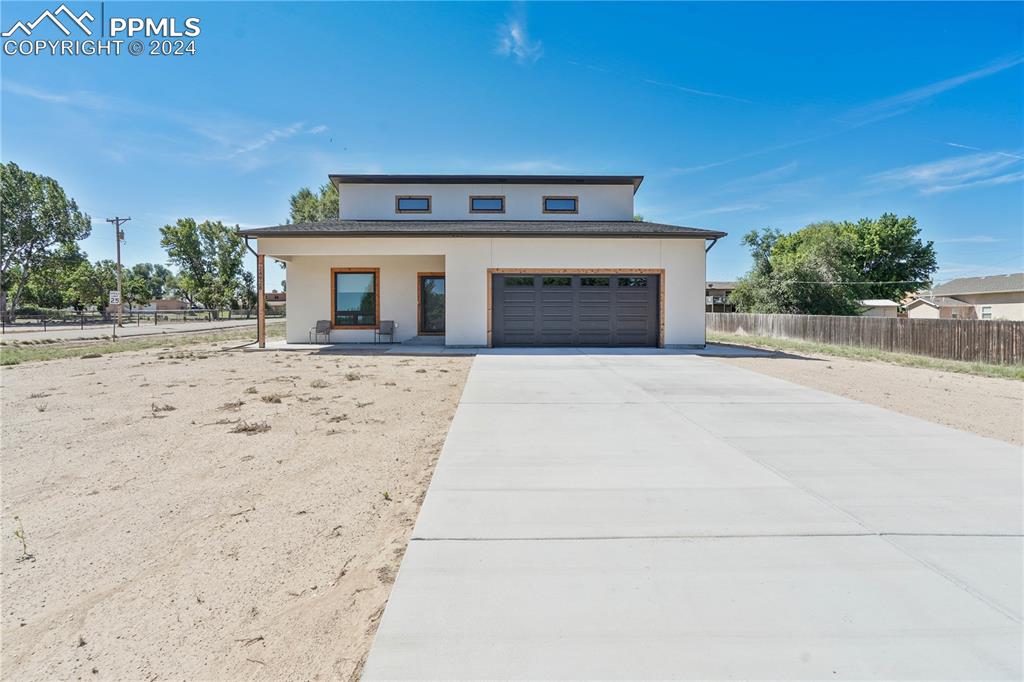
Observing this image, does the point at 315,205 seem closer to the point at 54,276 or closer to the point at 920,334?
the point at 54,276

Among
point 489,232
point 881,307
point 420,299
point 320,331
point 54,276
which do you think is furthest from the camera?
point 54,276

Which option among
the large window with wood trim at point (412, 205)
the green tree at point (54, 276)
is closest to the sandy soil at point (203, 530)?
the large window with wood trim at point (412, 205)

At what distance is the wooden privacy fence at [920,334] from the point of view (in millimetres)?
12695

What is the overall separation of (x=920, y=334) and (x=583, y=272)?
1180 centimetres

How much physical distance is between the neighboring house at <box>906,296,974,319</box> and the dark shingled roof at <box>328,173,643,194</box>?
30.1 meters

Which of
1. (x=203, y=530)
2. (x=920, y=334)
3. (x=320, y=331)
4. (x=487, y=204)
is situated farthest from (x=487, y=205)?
(x=203, y=530)

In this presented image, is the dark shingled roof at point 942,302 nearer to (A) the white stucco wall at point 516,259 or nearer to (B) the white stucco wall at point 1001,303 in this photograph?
(B) the white stucco wall at point 1001,303

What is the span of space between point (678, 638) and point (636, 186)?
18.5m

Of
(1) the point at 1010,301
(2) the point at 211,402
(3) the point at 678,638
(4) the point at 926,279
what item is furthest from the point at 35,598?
(4) the point at 926,279

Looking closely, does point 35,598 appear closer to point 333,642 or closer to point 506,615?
point 333,642

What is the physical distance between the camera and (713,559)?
8.81 ft

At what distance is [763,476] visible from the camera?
13.0 feet

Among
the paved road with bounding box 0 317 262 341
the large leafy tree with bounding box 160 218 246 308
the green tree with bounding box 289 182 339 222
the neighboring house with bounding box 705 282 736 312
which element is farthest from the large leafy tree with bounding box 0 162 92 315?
the neighboring house with bounding box 705 282 736 312

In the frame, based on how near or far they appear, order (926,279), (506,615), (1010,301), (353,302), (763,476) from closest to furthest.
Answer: (506,615) < (763,476) < (353,302) < (1010,301) < (926,279)
